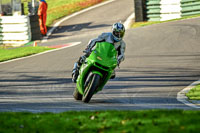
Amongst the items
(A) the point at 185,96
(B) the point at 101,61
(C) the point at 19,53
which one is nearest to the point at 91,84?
(B) the point at 101,61

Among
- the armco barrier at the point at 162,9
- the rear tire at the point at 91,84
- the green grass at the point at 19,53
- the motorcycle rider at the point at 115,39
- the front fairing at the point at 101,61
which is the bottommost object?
the green grass at the point at 19,53

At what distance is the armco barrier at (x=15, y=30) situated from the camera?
87.1 feet

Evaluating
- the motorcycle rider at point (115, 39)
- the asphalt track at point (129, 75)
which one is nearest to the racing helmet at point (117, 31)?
the motorcycle rider at point (115, 39)

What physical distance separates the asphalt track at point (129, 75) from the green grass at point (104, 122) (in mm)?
1451

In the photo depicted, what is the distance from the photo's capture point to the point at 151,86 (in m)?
13.2

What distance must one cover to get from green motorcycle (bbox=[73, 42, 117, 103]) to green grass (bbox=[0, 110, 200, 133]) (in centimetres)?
170

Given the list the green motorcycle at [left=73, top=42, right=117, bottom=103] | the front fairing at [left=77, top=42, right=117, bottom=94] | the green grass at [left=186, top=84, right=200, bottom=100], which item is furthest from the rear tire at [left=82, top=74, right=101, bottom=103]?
the green grass at [left=186, top=84, right=200, bottom=100]

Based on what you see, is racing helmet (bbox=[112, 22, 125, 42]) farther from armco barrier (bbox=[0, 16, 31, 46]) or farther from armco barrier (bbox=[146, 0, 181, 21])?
armco barrier (bbox=[146, 0, 181, 21])

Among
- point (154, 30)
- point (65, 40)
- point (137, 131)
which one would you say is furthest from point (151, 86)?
point (65, 40)

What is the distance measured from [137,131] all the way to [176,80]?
292 inches

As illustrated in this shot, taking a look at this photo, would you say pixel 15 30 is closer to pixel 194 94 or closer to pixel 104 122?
pixel 194 94

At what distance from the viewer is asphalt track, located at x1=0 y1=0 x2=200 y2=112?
35.0ft

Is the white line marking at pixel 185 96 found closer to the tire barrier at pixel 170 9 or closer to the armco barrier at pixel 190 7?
the armco barrier at pixel 190 7

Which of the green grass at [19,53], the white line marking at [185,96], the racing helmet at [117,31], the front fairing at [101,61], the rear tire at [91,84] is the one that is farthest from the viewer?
the green grass at [19,53]
